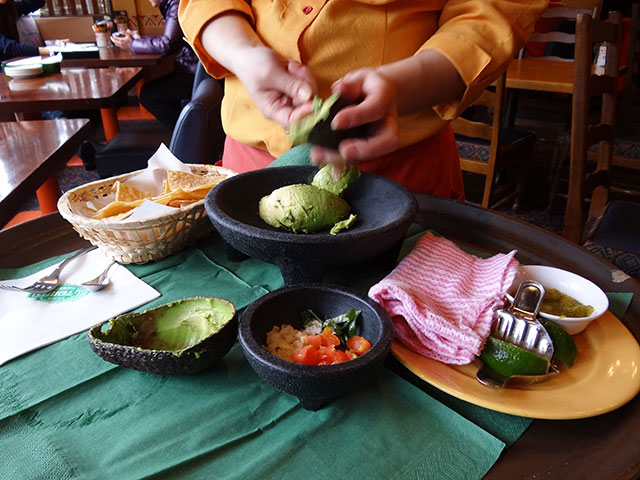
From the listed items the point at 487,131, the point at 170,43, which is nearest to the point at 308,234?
the point at 487,131

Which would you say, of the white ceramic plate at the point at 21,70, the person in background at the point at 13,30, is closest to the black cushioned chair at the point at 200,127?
the white ceramic plate at the point at 21,70

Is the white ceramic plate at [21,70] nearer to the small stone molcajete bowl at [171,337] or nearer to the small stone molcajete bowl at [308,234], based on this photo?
the small stone molcajete bowl at [308,234]

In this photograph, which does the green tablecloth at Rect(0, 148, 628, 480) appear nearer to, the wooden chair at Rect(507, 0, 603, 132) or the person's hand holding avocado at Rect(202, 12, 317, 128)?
the person's hand holding avocado at Rect(202, 12, 317, 128)

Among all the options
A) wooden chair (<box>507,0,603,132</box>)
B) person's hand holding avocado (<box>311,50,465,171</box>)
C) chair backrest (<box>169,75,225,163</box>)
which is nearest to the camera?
person's hand holding avocado (<box>311,50,465,171</box>)

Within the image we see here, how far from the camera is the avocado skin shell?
2.30ft

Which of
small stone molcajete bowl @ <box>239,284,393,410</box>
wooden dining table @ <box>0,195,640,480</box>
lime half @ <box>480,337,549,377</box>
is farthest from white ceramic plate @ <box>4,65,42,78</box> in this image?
lime half @ <box>480,337,549,377</box>

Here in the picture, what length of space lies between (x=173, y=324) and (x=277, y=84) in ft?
1.39

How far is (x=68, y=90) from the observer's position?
2.54 meters

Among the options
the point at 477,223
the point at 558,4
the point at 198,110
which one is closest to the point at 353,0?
the point at 477,223

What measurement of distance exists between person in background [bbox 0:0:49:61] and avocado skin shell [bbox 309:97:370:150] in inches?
135

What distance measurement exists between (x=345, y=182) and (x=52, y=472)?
588 mm

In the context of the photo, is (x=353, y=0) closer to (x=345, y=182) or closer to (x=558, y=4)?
(x=345, y=182)

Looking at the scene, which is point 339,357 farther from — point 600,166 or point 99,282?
point 600,166

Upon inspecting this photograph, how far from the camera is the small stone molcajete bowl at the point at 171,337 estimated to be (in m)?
0.58
